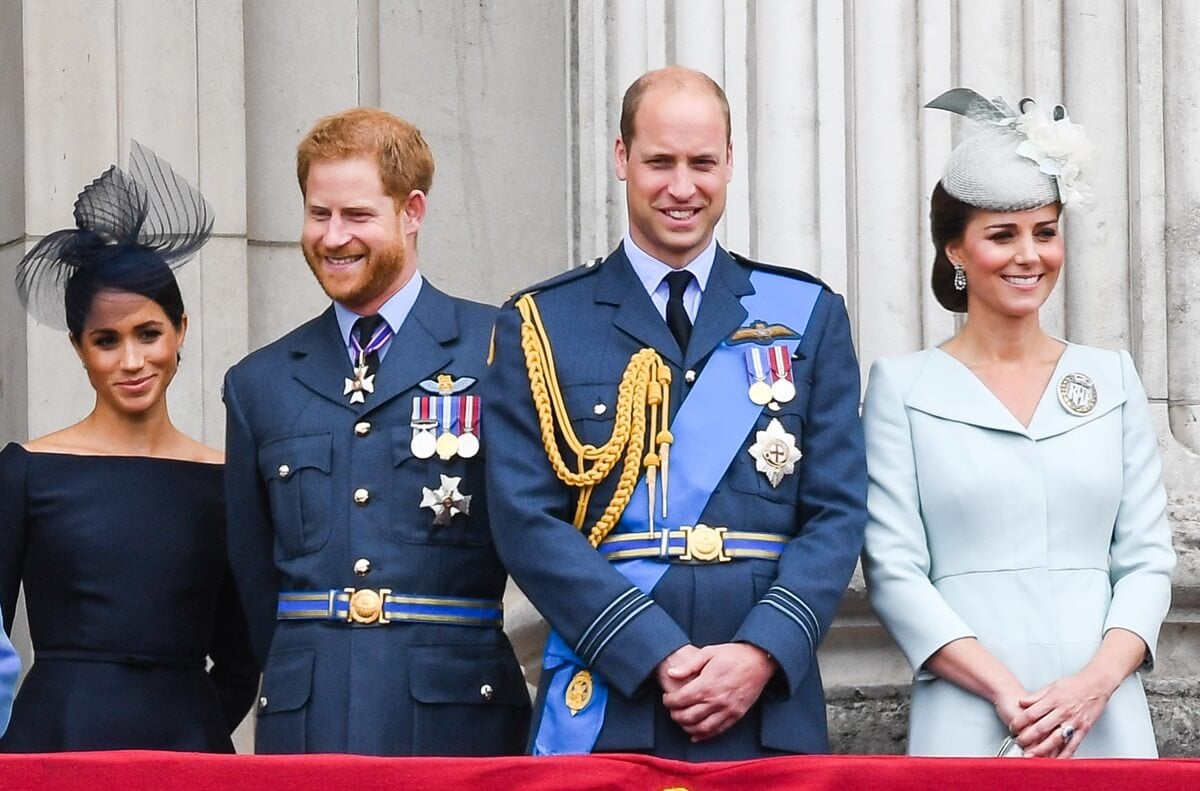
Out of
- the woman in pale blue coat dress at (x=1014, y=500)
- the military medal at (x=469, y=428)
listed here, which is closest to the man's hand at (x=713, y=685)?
the woman in pale blue coat dress at (x=1014, y=500)

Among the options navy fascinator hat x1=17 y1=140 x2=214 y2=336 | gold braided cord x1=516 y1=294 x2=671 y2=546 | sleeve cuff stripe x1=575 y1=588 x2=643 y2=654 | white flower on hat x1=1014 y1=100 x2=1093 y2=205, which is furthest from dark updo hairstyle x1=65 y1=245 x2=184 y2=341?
white flower on hat x1=1014 y1=100 x2=1093 y2=205

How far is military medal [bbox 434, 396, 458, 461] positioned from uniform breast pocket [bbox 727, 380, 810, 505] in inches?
20.4

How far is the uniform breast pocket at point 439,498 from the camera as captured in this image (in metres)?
4.04

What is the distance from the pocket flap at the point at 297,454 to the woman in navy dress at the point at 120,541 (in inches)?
10.7

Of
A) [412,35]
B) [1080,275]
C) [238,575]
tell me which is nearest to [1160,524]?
[1080,275]

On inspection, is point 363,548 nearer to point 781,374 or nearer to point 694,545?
point 694,545

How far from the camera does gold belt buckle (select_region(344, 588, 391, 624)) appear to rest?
3979 millimetres

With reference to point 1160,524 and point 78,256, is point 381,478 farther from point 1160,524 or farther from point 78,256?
point 1160,524

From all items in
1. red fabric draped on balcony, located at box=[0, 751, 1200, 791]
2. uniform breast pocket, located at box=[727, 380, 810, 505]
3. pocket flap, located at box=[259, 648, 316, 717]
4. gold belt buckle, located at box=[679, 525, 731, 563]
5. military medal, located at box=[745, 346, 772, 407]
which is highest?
military medal, located at box=[745, 346, 772, 407]

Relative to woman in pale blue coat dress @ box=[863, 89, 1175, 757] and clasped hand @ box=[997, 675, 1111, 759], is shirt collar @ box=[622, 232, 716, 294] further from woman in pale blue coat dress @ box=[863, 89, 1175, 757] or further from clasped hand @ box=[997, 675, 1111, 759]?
clasped hand @ box=[997, 675, 1111, 759]

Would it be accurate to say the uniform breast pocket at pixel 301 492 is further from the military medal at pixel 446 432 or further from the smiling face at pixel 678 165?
the smiling face at pixel 678 165

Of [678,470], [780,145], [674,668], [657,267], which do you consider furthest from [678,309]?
[780,145]

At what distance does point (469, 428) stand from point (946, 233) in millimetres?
881

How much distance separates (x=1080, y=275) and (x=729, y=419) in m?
1.57
